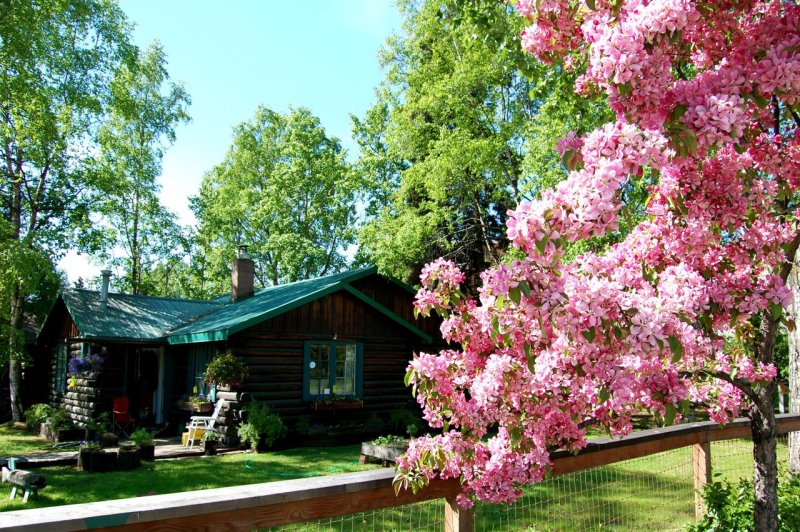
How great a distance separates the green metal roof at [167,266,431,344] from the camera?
43.3 ft

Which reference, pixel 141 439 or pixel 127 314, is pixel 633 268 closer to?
pixel 141 439

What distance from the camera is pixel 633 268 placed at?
297cm

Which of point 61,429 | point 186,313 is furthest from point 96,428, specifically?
point 186,313

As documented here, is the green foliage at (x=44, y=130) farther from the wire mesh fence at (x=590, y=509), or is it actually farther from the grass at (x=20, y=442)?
the wire mesh fence at (x=590, y=509)

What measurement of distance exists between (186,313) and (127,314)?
77.1 inches

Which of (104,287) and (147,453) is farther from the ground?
(104,287)

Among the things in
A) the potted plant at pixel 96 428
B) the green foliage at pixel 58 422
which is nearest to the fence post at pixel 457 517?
the potted plant at pixel 96 428

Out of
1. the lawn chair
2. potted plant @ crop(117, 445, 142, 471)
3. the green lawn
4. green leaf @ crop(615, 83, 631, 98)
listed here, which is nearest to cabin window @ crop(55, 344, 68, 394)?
the green lawn

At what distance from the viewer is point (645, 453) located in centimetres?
413

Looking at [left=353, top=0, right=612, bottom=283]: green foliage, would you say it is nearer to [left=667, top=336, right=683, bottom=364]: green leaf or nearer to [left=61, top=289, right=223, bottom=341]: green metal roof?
[left=61, top=289, right=223, bottom=341]: green metal roof

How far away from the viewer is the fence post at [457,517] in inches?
115

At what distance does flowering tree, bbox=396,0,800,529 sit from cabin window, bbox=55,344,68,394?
58.9 feet

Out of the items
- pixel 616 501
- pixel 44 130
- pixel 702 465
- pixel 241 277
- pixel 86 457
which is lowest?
pixel 86 457

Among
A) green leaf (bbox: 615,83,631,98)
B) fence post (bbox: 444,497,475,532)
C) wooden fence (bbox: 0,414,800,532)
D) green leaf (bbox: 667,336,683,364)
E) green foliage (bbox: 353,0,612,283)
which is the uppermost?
green foliage (bbox: 353,0,612,283)
